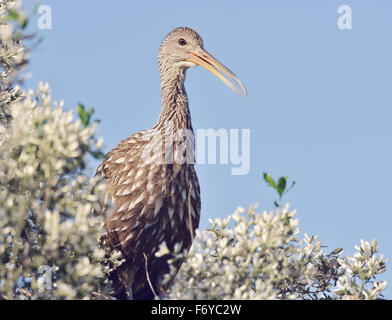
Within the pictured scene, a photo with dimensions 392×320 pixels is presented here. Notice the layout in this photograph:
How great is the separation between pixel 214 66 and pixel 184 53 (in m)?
0.67

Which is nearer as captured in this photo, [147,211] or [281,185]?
[281,185]

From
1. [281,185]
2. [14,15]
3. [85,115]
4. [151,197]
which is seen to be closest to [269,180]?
[281,185]

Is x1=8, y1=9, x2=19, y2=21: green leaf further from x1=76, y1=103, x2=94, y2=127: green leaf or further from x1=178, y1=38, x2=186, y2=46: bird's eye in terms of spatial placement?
x1=178, y1=38, x2=186, y2=46: bird's eye

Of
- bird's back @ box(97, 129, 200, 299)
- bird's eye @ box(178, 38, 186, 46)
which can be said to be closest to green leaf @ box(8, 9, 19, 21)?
bird's back @ box(97, 129, 200, 299)

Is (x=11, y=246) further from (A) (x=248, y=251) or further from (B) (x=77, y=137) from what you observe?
(A) (x=248, y=251)

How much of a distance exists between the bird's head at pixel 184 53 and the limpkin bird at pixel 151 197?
42cm

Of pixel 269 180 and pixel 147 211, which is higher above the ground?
pixel 147 211

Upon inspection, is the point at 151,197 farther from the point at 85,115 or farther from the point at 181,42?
the point at 181,42

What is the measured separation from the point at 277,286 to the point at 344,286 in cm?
76

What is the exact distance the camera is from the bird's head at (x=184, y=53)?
8883 millimetres

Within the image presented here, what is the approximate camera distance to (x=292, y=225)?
5508 millimetres

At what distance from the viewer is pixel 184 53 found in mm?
9141

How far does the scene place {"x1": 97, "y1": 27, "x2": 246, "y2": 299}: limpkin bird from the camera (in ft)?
24.2
